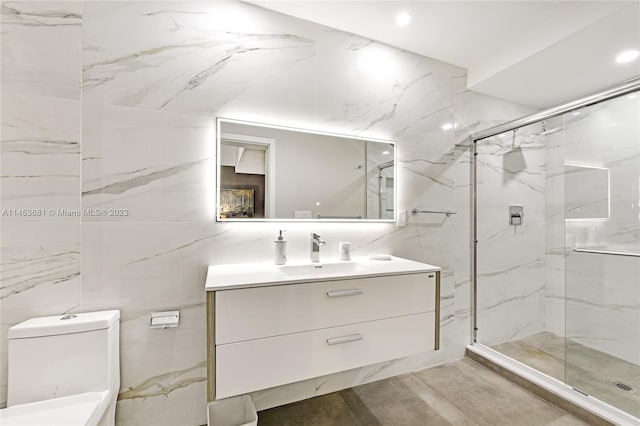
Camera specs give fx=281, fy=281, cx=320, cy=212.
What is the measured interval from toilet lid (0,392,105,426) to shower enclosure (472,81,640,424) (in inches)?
97.7

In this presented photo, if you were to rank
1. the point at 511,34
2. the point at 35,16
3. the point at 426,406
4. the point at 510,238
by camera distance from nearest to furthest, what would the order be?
1. the point at 35,16
2. the point at 426,406
3. the point at 511,34
4. the point at 510,238

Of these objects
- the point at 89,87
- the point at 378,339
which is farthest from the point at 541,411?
the point at 89,87

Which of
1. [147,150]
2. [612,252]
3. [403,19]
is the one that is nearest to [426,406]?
[612,252]

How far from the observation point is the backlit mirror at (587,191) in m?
2.09

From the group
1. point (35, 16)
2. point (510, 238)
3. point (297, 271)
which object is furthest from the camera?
point (510, 238)

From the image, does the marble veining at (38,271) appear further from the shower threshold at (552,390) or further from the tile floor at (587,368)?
the tile floor at (587,368)

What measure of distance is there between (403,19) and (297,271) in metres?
1.70

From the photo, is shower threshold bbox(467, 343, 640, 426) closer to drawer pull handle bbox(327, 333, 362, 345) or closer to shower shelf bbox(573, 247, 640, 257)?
shower shelf bbox(573, 247, 640, 257)

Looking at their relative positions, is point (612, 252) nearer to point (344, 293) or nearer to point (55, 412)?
point (344, 293)

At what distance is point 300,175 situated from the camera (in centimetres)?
178

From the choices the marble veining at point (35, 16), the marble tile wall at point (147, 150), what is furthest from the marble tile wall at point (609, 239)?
the marble veining at point (35, 16)

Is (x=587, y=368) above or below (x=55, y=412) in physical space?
below

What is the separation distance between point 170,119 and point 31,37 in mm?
638

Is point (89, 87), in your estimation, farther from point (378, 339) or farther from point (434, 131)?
point (434, 131)
